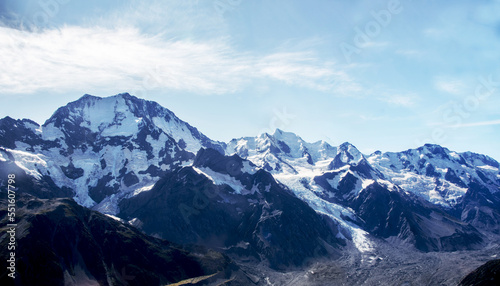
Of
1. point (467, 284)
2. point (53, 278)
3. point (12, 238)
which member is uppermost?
point (12, 238)

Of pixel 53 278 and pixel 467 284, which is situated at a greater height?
pixel 53 278

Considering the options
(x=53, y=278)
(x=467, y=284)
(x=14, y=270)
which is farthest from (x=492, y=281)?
(x=14, y=270)

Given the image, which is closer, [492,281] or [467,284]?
[492,281]

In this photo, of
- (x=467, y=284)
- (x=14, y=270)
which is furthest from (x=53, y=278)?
(x=467, y=284)

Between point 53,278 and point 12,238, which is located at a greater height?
point 12,238

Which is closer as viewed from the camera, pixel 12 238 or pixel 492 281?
pixel 492 281

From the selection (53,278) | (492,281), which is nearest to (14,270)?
(53,278)

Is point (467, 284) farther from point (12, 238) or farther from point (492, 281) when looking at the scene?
point (12, 238)
